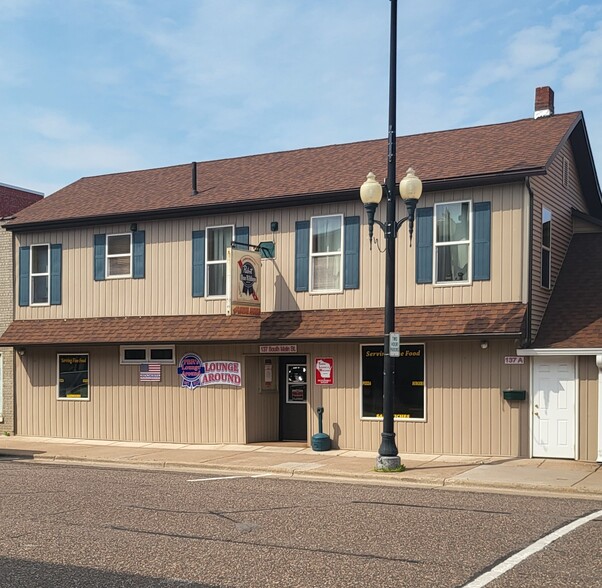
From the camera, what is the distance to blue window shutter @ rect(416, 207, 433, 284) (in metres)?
18.5

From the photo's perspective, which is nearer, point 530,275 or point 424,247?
point 530,275

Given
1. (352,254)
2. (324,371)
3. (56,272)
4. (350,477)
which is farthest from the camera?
(56,272)

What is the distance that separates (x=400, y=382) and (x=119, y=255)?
821 cm

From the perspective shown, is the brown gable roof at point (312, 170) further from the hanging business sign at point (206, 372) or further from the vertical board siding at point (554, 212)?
the hanging business sign at point (206, 372)

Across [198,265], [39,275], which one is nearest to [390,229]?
[198,265]

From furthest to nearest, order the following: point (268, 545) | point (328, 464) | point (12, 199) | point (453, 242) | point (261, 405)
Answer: point (12, 199), point (261, 405), point (453, 242), point (328, 464), point (268, 545)

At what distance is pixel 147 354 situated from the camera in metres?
21.7

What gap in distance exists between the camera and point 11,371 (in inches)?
932

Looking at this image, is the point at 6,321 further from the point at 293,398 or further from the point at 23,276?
the point at 293,398

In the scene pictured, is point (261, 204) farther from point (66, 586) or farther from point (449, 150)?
point (66, 586)

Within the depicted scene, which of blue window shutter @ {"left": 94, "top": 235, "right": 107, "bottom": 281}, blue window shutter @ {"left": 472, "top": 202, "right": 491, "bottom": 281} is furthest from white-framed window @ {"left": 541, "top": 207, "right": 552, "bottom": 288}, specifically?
blue window shutter @ {"left": 94, "top": 235, "right": 107, "bottom": 281}

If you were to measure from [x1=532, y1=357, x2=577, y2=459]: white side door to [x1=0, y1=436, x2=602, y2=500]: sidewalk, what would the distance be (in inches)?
12.8

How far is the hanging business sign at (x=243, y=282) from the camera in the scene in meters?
18.9

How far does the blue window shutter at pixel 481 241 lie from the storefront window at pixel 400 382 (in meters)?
2.04
